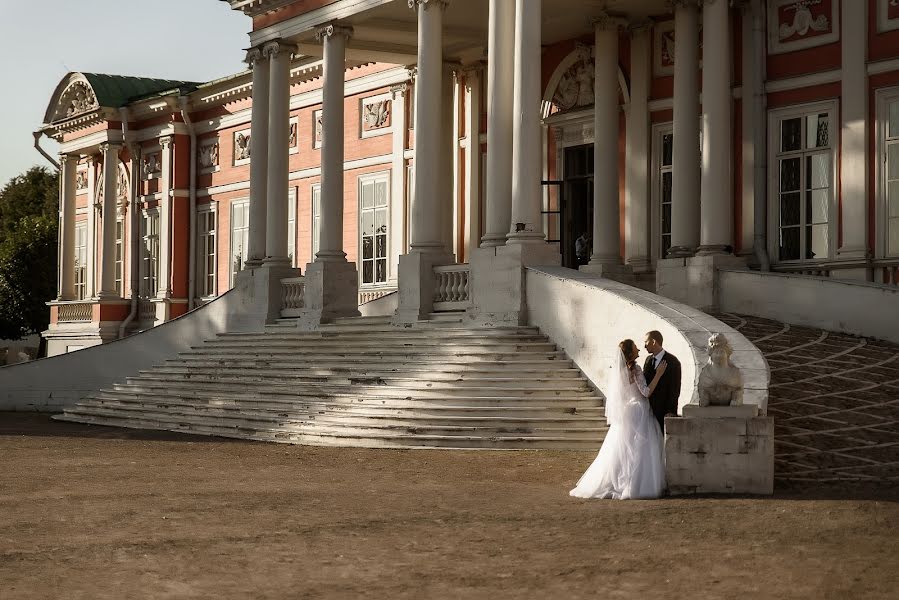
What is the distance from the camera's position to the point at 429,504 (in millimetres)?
9484

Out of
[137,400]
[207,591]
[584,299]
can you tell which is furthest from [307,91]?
[207,591]

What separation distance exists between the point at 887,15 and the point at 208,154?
57.4 feet

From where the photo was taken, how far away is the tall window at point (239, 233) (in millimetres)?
29219

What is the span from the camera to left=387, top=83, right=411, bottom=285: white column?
24547 mm

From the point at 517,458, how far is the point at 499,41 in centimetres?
674

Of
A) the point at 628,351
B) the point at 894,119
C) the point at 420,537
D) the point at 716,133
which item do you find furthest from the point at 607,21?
the point at 420,537

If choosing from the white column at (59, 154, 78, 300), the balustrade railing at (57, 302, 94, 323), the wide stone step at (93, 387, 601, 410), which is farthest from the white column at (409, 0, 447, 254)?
the white column at (59, 154, 78, 300)

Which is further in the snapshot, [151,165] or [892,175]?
[151,165]

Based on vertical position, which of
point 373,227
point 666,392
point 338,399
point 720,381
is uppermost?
point 373,227

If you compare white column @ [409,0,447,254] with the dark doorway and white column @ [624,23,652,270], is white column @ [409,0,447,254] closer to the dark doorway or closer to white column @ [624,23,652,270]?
white column @ [624,23,652,270]

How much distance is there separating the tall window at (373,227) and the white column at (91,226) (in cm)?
1019

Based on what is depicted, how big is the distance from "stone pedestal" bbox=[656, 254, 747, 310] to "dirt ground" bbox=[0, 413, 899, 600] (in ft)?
18.5

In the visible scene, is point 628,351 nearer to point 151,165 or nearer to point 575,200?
point 575,200

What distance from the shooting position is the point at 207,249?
101 feet
